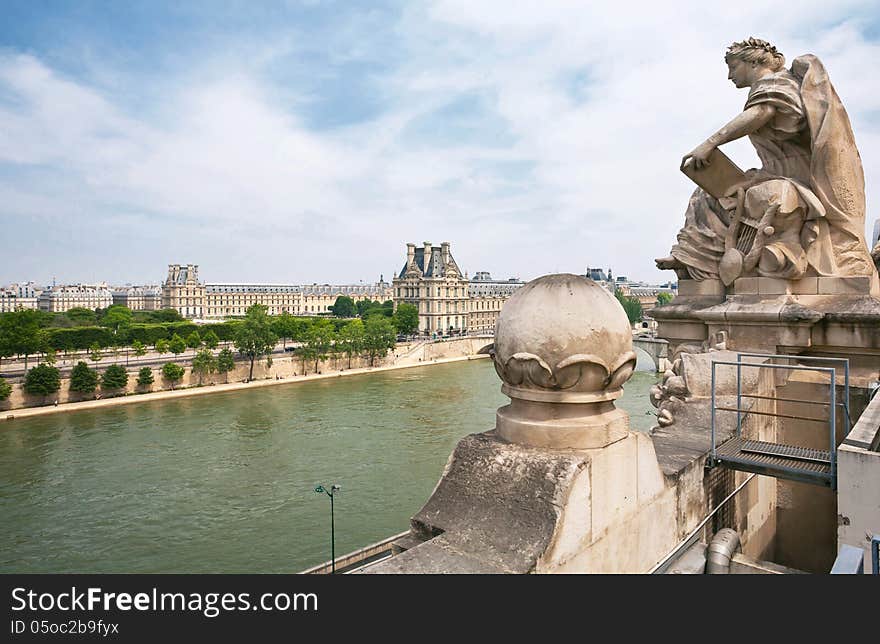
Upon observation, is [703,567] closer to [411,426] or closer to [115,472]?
[115,472]

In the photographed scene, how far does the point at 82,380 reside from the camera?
124ft

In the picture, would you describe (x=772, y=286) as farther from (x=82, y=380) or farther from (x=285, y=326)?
(x=285, y=326)

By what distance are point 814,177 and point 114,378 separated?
42.0 meters

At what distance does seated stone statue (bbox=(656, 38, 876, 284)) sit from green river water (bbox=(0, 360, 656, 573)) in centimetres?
279

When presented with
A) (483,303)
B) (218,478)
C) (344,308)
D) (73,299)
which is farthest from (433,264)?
(73,299)

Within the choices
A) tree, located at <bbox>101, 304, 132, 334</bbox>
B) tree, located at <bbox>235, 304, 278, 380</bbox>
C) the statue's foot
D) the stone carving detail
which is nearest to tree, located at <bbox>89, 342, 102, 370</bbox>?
tree, located at <bbox>235, 304, 278, 380</bbox>

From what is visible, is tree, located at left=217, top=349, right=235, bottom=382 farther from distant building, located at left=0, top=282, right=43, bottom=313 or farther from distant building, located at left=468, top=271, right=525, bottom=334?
distant building, located at left=0, top=282, right=43, bottom=313

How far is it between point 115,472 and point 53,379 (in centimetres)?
1730

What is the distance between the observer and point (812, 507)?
525 centimetres

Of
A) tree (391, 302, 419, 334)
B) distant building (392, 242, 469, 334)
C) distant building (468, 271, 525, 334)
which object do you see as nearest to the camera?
tree (391, 302, 419, 334)

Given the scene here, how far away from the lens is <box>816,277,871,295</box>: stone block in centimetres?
584

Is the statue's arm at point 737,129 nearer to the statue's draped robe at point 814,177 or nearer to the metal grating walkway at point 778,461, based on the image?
the statue's draped robe at point 814,177
